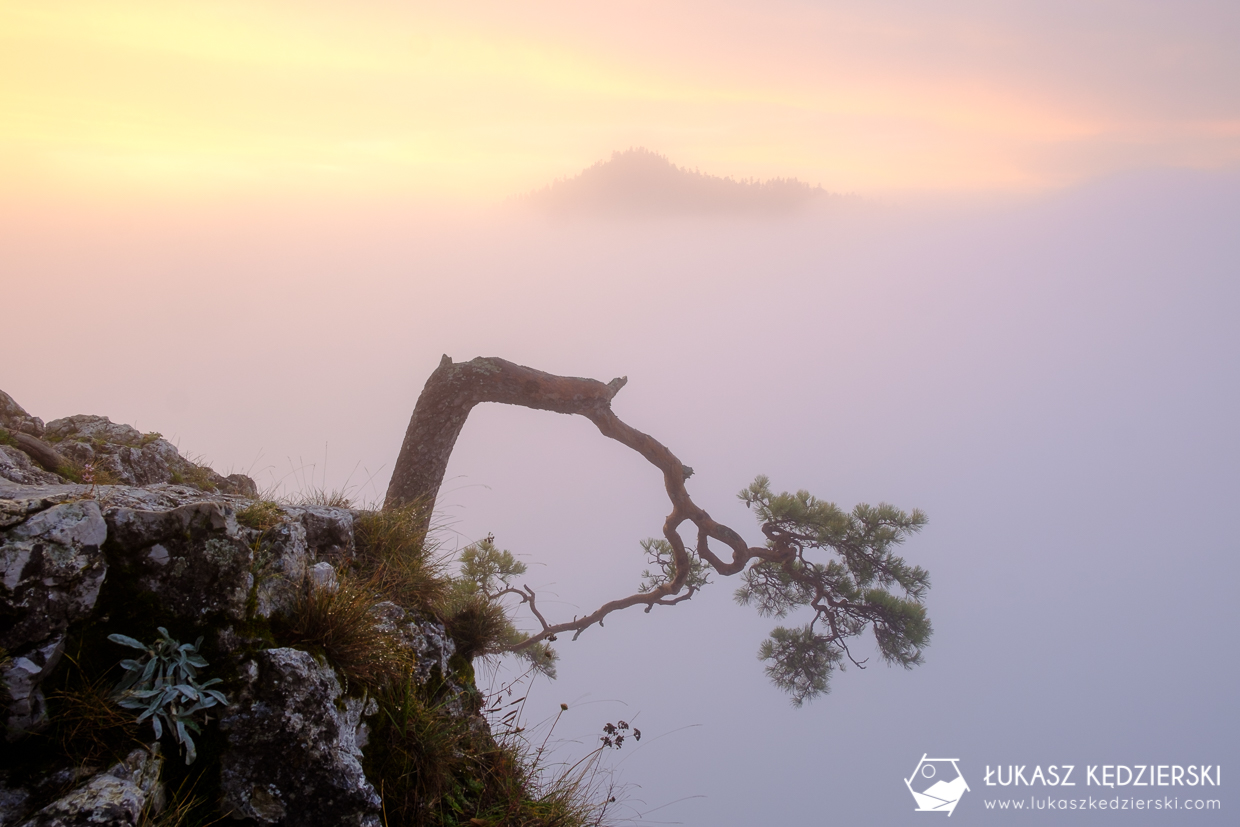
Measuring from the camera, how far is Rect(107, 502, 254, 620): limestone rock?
2.69 metres

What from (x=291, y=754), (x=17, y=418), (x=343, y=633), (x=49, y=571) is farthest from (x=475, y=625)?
(x=17, y=418)

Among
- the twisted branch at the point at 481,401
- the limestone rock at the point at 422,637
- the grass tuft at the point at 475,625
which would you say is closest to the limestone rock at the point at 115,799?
the limestone rock at the point at 422,637

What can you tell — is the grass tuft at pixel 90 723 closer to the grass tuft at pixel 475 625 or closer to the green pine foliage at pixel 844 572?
the grass tuft at pixel 475 625

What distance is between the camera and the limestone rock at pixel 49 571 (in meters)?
2.33

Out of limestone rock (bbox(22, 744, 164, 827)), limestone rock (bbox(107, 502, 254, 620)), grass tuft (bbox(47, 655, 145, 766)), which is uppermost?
limestone rock (bbox(107, 502, 254, 620))

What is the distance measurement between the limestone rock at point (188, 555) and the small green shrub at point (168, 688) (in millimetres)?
167

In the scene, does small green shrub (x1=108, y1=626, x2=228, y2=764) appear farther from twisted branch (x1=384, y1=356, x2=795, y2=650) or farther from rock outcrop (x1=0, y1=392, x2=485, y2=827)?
twisted branch (x1=384, y1=356, x2=795, y2=650)

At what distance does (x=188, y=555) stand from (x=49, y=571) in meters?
0.45

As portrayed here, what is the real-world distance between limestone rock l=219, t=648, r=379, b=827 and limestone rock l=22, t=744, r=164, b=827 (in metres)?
0.26

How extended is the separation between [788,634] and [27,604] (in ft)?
29.9

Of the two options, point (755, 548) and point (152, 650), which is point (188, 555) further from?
point (755, 548)

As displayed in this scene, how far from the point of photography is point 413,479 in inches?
271

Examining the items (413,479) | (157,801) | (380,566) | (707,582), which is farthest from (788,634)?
(157,801)

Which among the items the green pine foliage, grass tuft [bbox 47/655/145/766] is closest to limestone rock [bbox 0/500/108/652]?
grass tuft [bbox 47/655/145/766]
